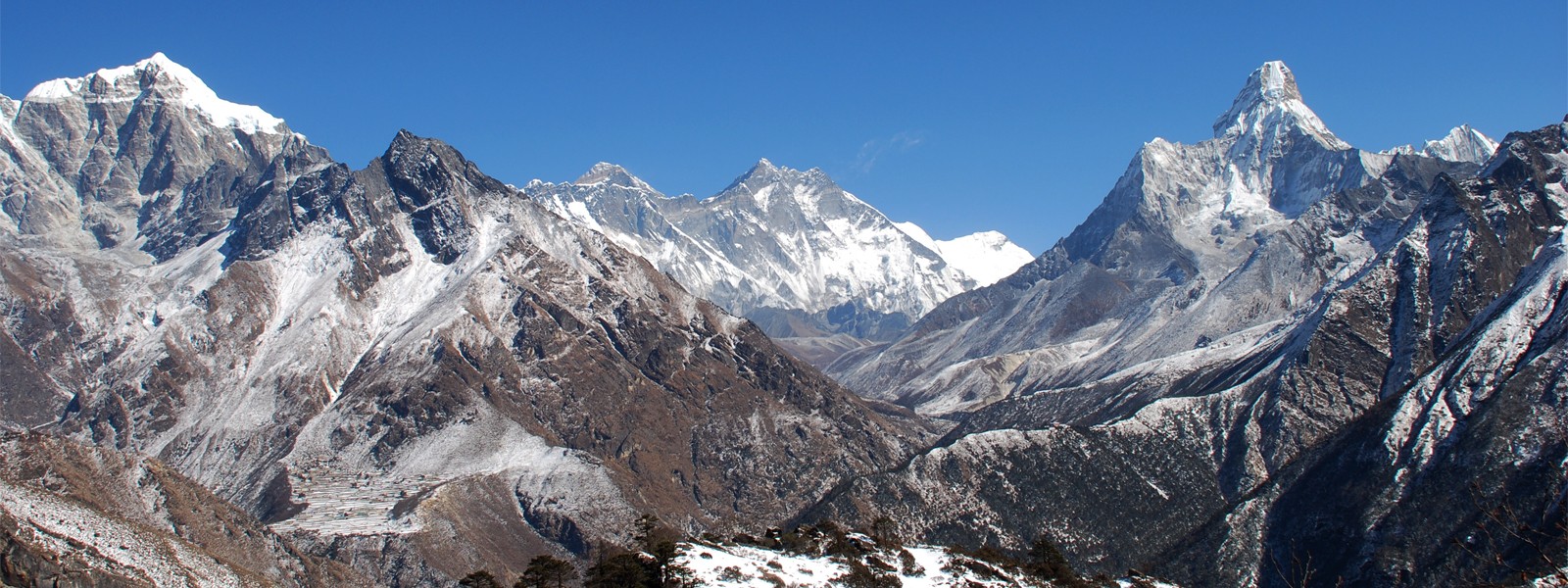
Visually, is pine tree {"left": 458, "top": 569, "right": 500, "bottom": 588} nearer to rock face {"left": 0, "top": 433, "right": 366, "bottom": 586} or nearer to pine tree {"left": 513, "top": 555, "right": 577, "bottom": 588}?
pine tree {"left": 513, "top": 555, "right": 577, "bottom": 588}

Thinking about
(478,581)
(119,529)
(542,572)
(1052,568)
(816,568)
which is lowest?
(478,581)

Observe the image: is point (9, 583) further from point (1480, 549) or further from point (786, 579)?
point (1480, 549)

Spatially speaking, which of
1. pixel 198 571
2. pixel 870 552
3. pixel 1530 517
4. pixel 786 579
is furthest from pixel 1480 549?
pixel 198 571

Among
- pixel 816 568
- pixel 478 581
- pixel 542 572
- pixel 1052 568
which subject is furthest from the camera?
pixel 1052 568

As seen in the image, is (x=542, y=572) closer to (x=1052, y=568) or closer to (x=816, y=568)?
(x=816, y=568)

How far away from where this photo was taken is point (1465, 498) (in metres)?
198

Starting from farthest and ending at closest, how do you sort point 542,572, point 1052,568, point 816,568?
point 1052,568 → point 816,568 → point 542,572

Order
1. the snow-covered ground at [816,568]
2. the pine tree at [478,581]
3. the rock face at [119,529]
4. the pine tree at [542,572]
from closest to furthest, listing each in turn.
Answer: the pine tree at [542,572] < the snow-covered ground at [816,568] < the pine tree at [478,581] < the rock face at [119,529]

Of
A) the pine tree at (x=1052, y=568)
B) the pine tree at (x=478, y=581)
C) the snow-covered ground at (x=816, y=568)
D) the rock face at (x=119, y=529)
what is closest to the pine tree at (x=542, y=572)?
the pine tree at (x=478, y=581)

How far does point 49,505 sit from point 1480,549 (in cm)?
18222

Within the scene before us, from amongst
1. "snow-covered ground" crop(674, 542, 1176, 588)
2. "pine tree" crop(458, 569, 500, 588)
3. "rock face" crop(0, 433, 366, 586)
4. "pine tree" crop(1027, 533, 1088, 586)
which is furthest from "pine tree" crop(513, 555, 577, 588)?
"rock face" crop(0, 433, 366, 586)

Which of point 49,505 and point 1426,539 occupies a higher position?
point 1426,539

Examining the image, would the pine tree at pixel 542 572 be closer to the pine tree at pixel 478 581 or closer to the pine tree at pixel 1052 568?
the pine tree at pixel 478 581

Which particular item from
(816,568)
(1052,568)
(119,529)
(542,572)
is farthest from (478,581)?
(119,529)
